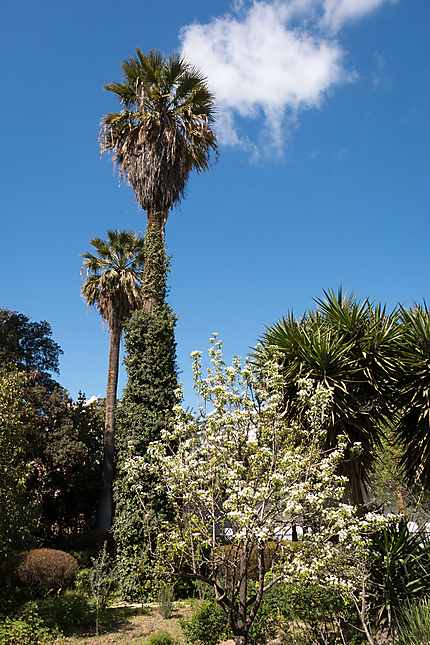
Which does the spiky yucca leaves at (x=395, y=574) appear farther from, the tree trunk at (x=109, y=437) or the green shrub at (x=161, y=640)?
the tree trunk at (x=109, y=437)

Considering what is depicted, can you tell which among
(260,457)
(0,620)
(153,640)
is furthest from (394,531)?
(0,620)

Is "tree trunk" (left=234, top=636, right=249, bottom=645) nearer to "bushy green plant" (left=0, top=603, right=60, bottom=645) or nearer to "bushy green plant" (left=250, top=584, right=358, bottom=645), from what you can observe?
"bushy green plant" (left=250, top=584, right=358, bottom=645)

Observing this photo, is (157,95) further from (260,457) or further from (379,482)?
(379,482)

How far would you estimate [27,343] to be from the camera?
997 inches

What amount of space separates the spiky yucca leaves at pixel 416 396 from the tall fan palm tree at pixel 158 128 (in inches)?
297

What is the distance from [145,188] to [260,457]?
11287 mm

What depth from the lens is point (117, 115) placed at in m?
17.1

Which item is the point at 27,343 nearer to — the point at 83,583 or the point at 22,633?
the point at 83,583

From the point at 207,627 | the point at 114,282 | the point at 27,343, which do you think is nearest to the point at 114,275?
the point at 114,282

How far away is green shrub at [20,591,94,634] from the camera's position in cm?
943

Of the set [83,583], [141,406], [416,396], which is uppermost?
[141,406]

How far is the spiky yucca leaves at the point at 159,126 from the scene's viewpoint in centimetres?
1656

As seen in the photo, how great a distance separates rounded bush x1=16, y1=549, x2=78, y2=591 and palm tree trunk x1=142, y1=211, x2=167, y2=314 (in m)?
6.52

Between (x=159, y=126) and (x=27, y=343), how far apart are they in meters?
12.9
